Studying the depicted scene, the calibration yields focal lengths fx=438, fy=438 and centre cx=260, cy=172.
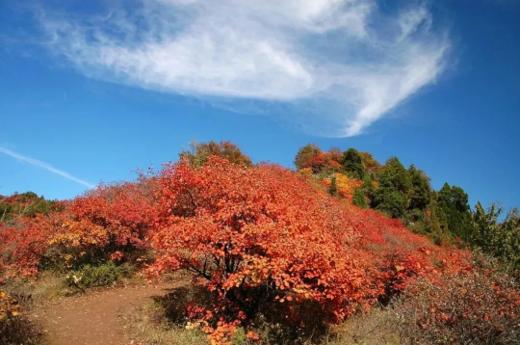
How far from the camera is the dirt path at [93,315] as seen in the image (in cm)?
1291

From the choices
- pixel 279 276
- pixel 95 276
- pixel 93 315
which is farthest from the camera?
pixel 95 276

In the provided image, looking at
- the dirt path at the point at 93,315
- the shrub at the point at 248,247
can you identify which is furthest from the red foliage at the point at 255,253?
the dirt path at the point at 93,315

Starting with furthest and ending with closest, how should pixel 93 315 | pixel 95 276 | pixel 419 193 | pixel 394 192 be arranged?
pixel 419 193
pixel 394 192
pixel 95 276
pixel 93 315

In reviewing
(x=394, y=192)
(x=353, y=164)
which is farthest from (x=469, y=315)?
(x=353, y=164)

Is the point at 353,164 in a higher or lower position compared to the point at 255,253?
higher

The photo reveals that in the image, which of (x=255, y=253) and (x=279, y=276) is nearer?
(x=279, y=276)

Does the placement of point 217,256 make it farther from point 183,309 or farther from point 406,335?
point 406,335

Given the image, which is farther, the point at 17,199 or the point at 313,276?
the point at 17,199

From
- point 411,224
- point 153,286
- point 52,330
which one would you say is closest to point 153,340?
point 52,330

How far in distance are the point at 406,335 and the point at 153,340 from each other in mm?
7103

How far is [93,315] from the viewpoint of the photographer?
1499 centimetres

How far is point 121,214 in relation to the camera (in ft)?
63.0

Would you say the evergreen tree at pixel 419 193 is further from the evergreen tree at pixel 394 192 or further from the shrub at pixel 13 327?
the shrub at pixel 13 327

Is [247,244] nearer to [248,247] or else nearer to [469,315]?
[248,247]
